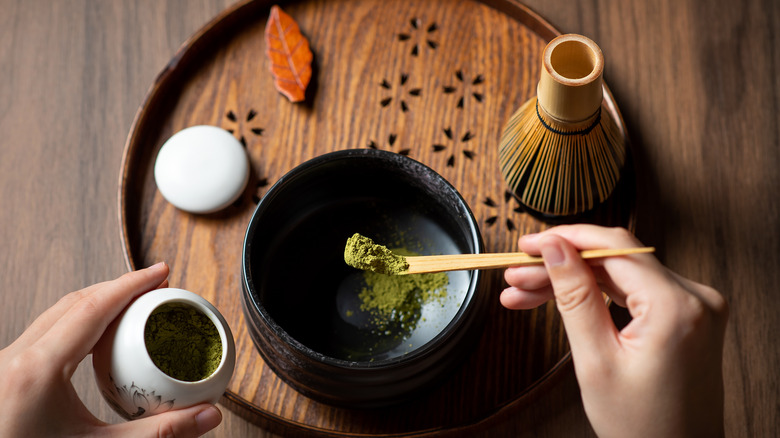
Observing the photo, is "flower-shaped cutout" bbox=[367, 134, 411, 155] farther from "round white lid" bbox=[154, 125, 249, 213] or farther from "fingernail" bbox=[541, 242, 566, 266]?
"fingernail" bbox=[541, 242, 566, 266]

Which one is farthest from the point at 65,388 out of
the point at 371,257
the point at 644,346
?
the point at 644,346

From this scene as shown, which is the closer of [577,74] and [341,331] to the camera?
[577,74]

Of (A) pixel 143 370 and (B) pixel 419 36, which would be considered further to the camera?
(B) pixel 419 36

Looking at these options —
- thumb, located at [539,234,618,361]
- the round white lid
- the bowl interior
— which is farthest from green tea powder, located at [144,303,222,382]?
thumb, located at [539,234,618,361]

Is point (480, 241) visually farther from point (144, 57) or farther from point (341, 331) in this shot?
point (144, 57)

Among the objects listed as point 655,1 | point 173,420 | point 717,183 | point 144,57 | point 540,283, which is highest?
point 655,1

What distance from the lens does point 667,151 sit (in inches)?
39.0

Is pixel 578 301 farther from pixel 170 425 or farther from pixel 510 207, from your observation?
pixel 170 425

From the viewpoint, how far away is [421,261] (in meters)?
0.75

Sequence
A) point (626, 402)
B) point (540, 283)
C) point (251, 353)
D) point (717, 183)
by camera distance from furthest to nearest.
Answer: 1. point (717, 183)
2. point (251, 353)
3. point (540, 283)
4. point (626, 402)

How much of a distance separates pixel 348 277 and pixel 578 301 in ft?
1.20

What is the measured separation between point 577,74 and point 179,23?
657 millimetres

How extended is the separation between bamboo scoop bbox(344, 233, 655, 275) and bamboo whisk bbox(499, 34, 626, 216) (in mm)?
167

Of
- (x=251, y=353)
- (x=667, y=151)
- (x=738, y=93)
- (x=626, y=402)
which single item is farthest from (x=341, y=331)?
(x=738, y=93)
